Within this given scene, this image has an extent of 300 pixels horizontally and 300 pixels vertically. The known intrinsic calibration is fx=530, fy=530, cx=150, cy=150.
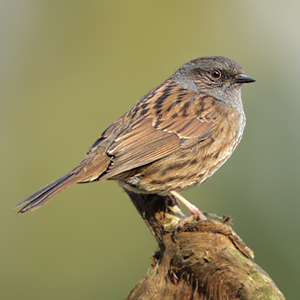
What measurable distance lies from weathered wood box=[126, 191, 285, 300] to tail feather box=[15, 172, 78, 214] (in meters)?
0.80

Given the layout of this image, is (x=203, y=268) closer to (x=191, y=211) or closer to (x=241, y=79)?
(x=191, y=211)

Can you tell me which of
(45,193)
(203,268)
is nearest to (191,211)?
(203,268)

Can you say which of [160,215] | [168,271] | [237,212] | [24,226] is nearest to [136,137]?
[160,215]

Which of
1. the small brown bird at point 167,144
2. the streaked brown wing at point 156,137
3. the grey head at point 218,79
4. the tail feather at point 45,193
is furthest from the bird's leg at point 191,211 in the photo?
the grey head at point 218,79

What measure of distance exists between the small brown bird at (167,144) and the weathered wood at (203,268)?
0.54 meters

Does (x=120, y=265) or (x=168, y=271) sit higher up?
(x=168, y=271)

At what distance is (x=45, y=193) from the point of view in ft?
12.9

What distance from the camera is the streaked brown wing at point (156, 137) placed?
169 inches

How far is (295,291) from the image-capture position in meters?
5.78

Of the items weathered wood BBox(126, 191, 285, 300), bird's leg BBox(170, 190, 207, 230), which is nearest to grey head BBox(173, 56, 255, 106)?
bird's leg BBox(170, 190, 207, 230)

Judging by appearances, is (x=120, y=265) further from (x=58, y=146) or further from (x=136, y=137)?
(x=136, y=137)

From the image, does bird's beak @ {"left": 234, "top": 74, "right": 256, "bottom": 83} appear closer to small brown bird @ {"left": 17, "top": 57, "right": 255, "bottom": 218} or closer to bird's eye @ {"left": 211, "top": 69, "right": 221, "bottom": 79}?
small brown bird @ {"left": 17, "top": 57, "right": 255, "bottom": 218}

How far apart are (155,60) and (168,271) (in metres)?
4.61

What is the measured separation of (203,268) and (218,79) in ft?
7.78
